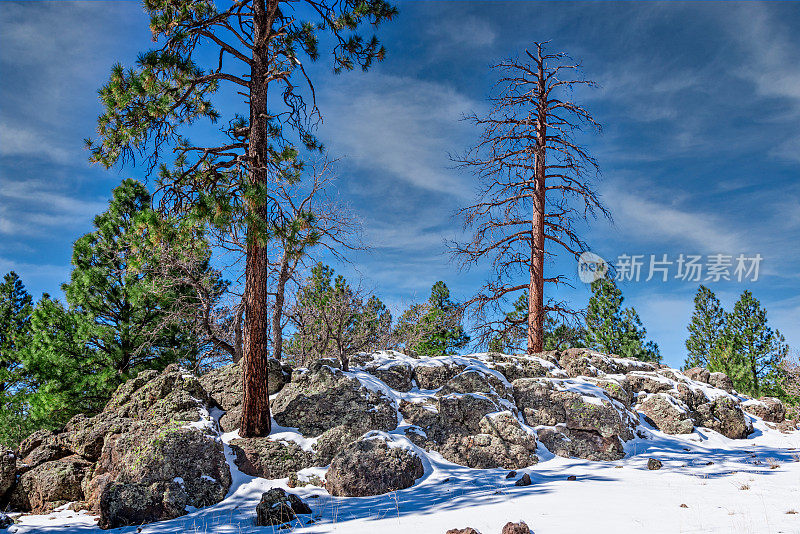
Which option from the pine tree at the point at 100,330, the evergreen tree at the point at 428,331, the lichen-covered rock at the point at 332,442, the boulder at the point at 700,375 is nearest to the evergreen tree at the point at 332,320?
the evergreen tree at the point at 428,331

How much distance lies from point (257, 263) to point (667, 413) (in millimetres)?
11315

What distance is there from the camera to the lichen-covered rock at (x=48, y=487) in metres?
9.33

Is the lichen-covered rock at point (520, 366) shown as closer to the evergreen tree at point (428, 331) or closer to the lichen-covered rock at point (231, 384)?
the lichen-covered rock at point (231, 384)

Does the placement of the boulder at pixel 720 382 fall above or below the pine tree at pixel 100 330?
below

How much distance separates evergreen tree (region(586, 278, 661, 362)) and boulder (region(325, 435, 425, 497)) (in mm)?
20167

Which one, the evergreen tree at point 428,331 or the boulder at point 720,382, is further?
the evergreen tree at point 428,331

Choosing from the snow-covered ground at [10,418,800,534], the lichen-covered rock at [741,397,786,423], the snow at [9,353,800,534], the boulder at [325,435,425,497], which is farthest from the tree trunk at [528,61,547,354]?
the boulder at [325,435,425,497]

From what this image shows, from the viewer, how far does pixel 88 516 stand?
8297 mm

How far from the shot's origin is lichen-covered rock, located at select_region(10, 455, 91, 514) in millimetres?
9328

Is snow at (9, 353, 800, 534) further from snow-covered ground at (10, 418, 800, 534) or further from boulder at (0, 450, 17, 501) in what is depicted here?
boulder at (0, 450, 17, 501)

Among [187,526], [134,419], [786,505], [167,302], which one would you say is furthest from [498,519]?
[167,302]

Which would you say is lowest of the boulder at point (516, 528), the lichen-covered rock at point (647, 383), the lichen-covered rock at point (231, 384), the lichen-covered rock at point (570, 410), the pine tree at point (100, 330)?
the boulder at point (516, 528)

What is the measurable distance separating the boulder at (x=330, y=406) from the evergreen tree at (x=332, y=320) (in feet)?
24.8

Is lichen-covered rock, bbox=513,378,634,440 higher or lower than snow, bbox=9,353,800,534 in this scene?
higher
